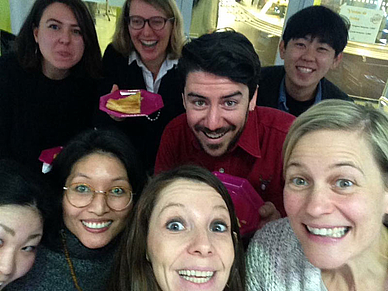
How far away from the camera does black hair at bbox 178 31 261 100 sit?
5.86ft

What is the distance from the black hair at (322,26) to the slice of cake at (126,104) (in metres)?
1.23

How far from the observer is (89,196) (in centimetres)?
166

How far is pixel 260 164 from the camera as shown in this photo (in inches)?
78.4

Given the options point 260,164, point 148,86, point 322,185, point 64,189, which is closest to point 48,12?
point 148,86

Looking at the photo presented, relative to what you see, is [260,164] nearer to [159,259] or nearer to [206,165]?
[206,165]

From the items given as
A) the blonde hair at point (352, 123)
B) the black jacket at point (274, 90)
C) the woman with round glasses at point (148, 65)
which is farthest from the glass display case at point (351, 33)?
the blonde hair at point (352, 123)

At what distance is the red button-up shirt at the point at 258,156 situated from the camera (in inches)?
77.7

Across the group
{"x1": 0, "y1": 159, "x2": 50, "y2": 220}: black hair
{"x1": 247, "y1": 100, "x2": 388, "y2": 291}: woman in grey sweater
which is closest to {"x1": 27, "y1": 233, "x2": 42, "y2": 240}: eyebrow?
{"x1": 0, "y1": 159, "x2": 50, "y2": 220}: black hair

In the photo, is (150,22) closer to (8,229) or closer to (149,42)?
(149,42)

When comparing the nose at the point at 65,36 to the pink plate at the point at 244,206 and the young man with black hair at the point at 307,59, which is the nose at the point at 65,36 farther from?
the young man with black hair at the point at 307,59

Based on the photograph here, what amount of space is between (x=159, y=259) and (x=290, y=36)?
1.96m

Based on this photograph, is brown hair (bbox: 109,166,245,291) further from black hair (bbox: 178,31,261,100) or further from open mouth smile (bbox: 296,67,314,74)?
open mouth smile (bbox: 296,67,314,74)

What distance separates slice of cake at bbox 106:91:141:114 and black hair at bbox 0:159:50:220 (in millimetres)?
822

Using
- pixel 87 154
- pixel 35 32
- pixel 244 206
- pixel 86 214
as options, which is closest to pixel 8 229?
pixel 86 214
